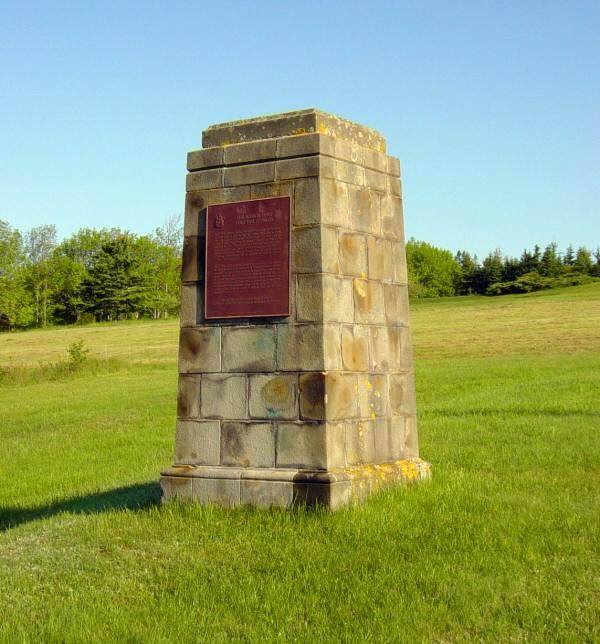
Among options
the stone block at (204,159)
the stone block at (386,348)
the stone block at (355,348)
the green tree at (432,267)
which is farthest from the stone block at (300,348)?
the green tree at (432,267)

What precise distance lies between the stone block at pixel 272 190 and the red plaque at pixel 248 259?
0.07m

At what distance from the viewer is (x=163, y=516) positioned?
27.7 feet

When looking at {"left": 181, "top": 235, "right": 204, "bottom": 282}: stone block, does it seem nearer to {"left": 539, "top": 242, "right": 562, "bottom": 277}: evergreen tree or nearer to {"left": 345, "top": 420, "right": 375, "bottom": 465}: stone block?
{"left": 345, "top": 420, "right": 375, "bottom": 465}: stone block

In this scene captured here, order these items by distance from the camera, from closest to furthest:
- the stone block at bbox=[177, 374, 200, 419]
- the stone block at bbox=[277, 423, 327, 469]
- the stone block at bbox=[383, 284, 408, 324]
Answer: the stone block at bbox=[277, 423, 327, 469], the stone block at bbox=[177, 374, 200, 419], the stone block at bbox=[383, 284, 408, 324]

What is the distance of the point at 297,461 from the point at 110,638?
306cm

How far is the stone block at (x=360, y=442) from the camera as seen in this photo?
28.3ft

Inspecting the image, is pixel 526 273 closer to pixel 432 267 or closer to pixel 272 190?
pixel 432 267

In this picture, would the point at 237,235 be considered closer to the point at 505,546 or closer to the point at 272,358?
the point at 272,358

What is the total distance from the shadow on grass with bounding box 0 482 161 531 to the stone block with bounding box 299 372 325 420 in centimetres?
201

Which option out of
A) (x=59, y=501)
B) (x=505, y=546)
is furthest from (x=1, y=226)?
(x=505, y=546)

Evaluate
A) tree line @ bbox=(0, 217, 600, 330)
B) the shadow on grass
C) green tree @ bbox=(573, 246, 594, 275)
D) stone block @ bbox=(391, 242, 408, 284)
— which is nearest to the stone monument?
stone block @ bbox=(391, 242, 408, 284)

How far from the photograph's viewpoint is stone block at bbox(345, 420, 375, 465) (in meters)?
8.64

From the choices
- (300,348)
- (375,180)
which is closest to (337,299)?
(300,348)

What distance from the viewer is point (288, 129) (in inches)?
349
